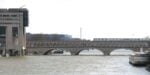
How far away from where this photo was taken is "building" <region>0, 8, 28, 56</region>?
18725 cm

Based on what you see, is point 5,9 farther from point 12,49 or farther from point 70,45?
point 70,45

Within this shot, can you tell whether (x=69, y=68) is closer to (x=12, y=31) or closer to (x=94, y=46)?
(x=12, y=31)

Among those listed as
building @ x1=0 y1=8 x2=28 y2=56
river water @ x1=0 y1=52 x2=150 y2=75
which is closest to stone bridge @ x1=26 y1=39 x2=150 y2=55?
building @ x1=0 y1=8 x2=28 y2=56

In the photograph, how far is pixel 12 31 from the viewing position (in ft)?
A: 621

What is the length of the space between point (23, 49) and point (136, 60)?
302ft

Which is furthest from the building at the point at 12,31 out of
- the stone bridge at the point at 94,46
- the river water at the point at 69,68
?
the river water at the point at 69,68

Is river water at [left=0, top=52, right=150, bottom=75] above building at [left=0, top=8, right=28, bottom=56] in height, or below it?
below

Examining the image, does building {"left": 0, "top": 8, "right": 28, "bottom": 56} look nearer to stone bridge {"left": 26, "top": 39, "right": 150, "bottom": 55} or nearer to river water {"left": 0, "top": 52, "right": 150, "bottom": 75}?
stone bridge {"left": 26, "top": 39, "right": 150, "bottom": 55}

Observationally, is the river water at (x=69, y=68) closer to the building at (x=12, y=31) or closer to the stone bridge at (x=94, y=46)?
the building at (x=12, y=31)

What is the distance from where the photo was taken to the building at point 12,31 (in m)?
187

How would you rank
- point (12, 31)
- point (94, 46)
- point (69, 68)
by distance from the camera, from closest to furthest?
point (69, 68) → point (12, 31) → point (94, 46)

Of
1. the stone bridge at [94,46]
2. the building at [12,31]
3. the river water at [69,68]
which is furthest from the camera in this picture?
the stone bridge at [94,46]

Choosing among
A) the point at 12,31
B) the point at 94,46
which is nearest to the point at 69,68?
the point at 12,31

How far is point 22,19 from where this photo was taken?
18850 cm
